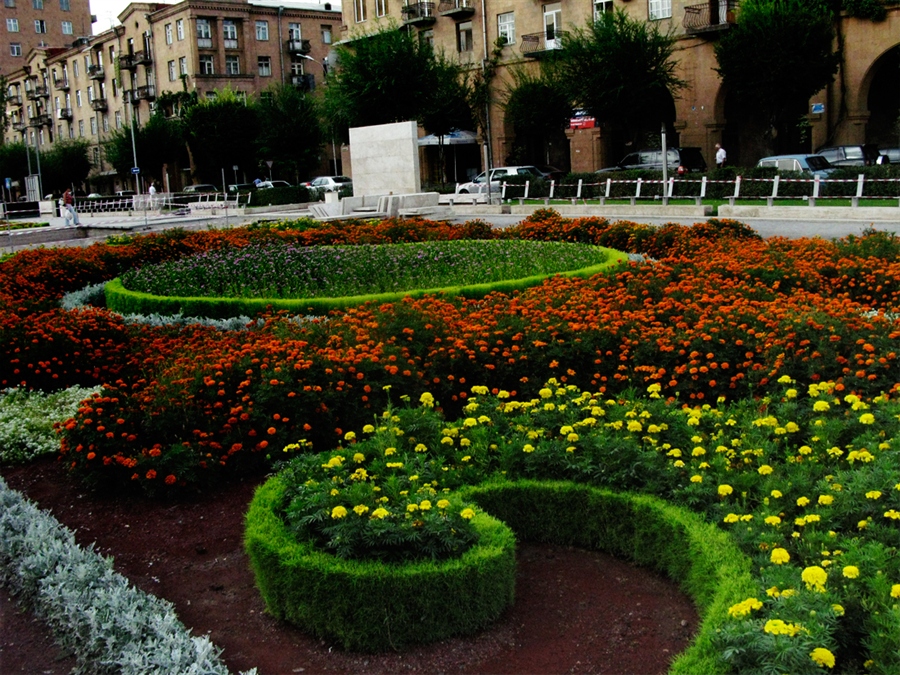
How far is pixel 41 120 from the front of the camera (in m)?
88.2

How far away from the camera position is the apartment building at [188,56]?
6544cm

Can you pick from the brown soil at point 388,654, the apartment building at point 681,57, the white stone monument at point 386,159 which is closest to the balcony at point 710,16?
the apartment building at point 681,57

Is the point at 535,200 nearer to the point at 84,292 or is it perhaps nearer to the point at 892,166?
the point at 892,166

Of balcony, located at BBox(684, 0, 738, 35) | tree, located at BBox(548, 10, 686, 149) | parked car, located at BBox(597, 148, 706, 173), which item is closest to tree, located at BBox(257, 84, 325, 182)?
tree, located at BBox(548, 10, 686, 149)

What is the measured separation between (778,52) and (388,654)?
32592 millimetres

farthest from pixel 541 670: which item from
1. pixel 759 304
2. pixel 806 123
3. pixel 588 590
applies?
pixel 806 123

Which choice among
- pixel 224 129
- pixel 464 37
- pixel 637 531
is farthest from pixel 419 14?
pixel 637 531

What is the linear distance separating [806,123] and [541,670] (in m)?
35.6

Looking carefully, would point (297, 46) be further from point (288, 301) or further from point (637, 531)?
point (637, 531)

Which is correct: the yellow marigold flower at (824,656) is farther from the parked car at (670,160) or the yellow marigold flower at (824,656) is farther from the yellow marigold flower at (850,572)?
the parked car at (670,160)

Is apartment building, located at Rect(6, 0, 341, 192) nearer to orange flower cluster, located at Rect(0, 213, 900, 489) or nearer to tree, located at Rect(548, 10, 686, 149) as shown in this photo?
tree, located at Rect(548, 10, 686, 149)

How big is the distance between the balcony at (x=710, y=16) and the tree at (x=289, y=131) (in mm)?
21929

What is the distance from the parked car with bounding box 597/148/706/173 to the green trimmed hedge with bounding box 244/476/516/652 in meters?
31.5

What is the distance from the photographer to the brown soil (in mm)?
4508
